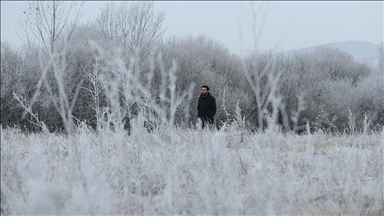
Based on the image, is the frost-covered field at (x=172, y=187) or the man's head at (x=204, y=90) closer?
the frost-covered field at (x=172, y=187)

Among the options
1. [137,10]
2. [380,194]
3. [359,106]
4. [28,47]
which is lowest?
[359,106]

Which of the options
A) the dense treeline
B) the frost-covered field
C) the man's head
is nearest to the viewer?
the frost-covered field

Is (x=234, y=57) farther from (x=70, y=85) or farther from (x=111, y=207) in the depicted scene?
(x=111, y=207)

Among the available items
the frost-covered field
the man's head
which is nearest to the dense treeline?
the man's head

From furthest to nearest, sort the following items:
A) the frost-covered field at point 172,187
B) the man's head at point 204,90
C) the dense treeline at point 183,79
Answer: the dense treeline at point 183,79 < the man's head at point 204,90 < the frost-covered field at point 172,187

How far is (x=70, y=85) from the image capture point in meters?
15.9

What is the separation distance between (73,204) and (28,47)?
570 inches

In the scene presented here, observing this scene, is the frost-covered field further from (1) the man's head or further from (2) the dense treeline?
(2) the dense treeline

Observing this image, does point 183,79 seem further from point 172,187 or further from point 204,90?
point 172,187

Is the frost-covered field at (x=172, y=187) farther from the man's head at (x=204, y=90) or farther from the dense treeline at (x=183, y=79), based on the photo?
the dense treeline at (x=183, y=79)

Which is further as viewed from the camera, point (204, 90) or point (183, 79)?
point (183, 79)

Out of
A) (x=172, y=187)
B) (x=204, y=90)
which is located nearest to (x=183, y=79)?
(x=204, y=90)

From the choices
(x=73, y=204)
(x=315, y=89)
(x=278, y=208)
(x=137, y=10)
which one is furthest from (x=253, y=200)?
(x=315, y=89)

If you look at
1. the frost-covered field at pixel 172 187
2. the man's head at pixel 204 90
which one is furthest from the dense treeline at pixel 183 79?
the frost-covered field at pixel 172 187
